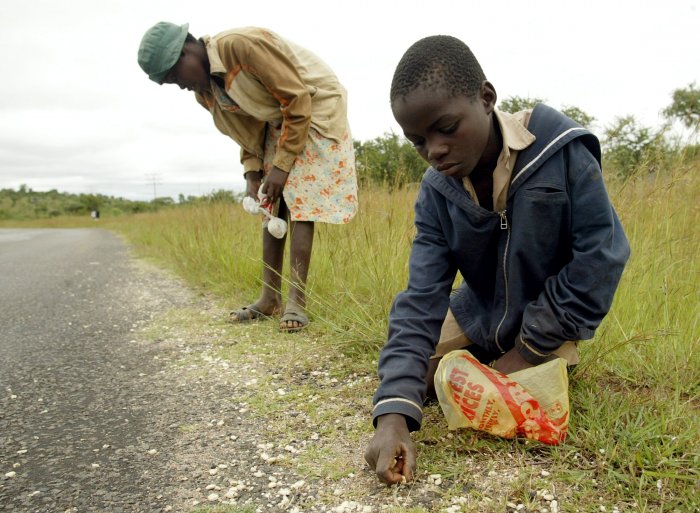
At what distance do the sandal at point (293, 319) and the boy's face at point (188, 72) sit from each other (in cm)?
125

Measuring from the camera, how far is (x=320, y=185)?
300 centimetres

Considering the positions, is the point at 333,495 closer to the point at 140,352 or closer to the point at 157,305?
the point at 140,352

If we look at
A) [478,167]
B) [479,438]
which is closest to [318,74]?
[478,167]

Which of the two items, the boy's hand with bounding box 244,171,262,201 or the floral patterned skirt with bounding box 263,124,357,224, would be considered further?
the boy's hand with bounding box 244,171,262,201

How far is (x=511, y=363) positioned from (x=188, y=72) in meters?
2.12

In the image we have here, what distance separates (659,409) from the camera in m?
1.60

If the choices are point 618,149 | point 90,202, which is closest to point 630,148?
point 618,149

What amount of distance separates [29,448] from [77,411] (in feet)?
0.95

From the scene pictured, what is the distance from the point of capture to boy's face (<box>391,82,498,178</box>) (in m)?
1.45

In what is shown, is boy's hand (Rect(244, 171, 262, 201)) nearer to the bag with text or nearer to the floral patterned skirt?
the floral patterned skirt

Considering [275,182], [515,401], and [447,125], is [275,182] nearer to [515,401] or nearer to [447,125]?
[447,125]

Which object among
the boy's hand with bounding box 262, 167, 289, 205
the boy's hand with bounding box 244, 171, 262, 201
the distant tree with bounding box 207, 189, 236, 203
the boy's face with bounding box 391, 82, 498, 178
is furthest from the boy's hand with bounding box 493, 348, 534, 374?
the distant tree with bounding box 207, 189, 236, 203

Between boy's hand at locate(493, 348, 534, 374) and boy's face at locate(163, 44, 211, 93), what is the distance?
2.06m

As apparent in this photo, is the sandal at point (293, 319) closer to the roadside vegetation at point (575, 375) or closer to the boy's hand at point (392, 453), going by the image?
the roadside vegetation at point (575, 375)
